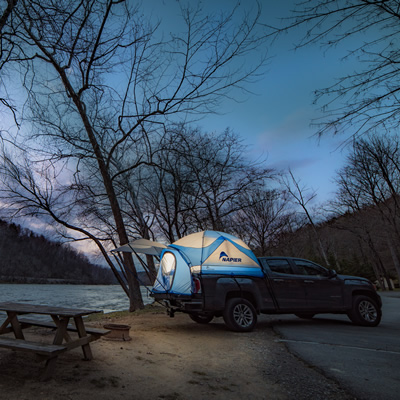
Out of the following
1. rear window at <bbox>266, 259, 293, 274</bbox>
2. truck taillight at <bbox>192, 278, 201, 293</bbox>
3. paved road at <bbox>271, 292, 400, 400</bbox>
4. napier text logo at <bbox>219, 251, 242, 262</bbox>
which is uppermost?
napier text logo at <bbox>219, 251, 242, 262</bbox>

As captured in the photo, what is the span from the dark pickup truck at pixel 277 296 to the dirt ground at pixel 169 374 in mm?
1205

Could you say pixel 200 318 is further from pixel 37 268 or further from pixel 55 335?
pixel 37 268

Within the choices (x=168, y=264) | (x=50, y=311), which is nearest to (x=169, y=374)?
(x=50, y=311)

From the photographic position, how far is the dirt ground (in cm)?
315

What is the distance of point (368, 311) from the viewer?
338 inches

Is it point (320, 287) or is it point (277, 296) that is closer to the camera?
point (277, 296)

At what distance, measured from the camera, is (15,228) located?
12.3 meters

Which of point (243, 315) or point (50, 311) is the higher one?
point (50, 311)

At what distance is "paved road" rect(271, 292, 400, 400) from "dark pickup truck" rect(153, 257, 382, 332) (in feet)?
1.80

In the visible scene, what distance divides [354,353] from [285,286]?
2.99 meters

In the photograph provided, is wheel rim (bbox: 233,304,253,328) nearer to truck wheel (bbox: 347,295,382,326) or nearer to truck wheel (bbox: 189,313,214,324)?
truck wheel (bbox: 189,313,214,324)

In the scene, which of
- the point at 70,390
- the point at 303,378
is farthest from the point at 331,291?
the point at 70,390

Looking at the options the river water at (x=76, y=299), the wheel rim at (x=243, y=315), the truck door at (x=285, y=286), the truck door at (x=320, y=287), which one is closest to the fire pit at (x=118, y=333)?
the wheel rim at (x=243, y=315)

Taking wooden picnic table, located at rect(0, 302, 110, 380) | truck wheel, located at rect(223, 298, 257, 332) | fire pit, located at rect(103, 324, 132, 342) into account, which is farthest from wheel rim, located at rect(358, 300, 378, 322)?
wooden picnic table, located at rect(0, 302, 110, 380)
